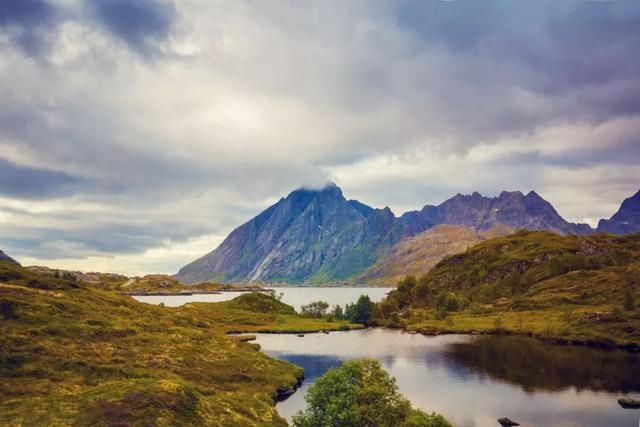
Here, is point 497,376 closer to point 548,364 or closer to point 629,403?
point 548,364

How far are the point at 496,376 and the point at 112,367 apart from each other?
103648mm

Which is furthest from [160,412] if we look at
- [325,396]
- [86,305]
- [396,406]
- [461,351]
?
[461,351]

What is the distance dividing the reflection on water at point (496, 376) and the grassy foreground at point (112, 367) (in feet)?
52.7

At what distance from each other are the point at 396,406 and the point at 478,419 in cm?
3545

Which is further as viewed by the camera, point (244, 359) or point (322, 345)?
point (322, 345)

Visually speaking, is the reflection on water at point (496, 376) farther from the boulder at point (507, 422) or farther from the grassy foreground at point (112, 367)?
the grassy foreground at point (112, 367)

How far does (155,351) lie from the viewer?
111625mm

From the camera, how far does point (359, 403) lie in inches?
2650

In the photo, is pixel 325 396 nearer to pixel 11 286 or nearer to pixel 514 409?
pixel 514 409

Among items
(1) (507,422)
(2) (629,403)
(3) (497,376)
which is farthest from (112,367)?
(2) (629,403)

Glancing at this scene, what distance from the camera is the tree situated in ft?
212

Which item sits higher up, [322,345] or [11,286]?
[11,286]

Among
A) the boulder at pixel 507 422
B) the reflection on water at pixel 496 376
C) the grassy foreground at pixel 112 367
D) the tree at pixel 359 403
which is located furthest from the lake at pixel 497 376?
the tree at pixel 359 403

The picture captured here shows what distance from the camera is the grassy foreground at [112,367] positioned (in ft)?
226
